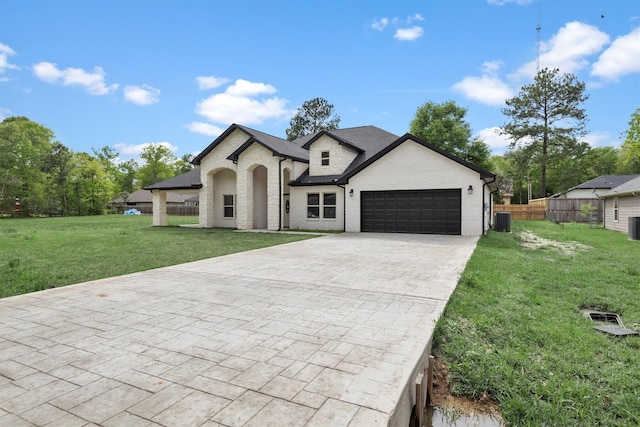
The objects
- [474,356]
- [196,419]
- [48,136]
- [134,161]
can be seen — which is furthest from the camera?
[134,161]

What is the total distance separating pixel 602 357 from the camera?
3.52m

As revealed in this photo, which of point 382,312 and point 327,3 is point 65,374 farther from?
point 327,3

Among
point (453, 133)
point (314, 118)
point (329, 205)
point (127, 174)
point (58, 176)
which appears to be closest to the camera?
point (329, 205)

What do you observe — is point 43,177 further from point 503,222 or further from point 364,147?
point 503,222

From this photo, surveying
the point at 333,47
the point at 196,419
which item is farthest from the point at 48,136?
the point at 196,419

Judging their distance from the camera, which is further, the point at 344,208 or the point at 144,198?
the point at 144,198

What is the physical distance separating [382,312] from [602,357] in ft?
7.64

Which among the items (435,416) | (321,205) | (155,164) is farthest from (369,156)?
(155,164)

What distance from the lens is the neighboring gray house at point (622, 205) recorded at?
54.6 ft

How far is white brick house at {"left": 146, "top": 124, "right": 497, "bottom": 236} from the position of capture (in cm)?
1543

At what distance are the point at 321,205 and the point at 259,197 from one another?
4.55m

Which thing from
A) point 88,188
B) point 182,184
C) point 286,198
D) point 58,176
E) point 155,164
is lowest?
point 286,198

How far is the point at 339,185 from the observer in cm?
1752

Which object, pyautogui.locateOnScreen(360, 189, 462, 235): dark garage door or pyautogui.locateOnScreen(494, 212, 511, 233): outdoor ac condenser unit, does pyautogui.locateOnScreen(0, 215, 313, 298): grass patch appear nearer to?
pyautogui.locateOnScreen(360, 189, 462, 235): dark garage door
